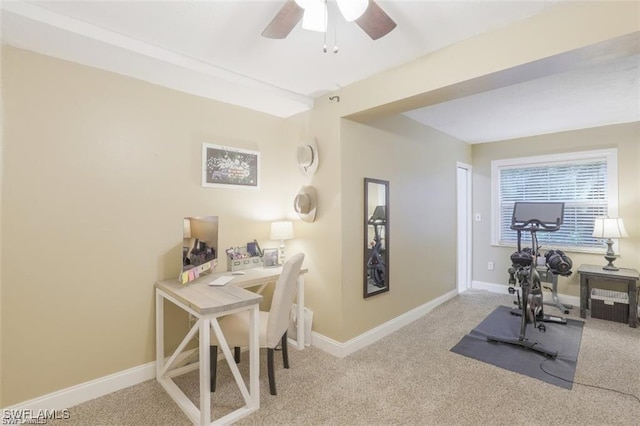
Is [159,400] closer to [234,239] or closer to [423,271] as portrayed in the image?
[234,239]

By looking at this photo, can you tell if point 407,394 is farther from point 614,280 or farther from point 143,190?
point 614,280

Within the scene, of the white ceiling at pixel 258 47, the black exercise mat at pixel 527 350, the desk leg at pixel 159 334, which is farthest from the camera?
the black exercise mat at pixel 527 350

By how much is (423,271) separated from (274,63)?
2.91 meters

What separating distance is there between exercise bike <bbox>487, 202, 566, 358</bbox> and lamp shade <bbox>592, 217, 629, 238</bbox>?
0.55 metres

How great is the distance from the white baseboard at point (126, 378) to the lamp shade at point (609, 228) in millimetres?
2726

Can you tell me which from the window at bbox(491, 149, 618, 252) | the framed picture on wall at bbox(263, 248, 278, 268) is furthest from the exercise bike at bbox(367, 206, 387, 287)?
the window at bbox(491, 149, 618, 252)

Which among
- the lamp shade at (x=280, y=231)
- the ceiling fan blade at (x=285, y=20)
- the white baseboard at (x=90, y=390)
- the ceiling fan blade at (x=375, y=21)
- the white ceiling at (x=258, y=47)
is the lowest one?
the white baseboard at (x=90, y=390)

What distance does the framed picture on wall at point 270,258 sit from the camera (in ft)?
9.68

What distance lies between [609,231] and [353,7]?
13.6 feet

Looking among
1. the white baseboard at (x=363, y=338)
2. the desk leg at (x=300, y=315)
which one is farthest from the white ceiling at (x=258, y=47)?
the white baseboard at (x=363, y=338)

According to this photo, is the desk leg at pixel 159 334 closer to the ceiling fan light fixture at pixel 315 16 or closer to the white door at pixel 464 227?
the ceiling fan light fixture at pixel 315 16

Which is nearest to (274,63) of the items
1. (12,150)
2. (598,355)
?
(12,150)

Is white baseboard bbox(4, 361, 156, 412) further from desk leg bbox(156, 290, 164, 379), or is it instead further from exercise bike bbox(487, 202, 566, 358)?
exercise bike bbox(487, 202, 566, 358)

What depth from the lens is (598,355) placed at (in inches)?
107
